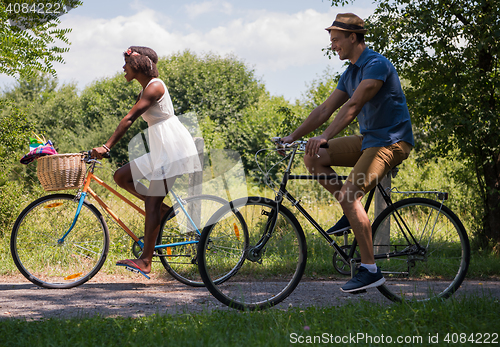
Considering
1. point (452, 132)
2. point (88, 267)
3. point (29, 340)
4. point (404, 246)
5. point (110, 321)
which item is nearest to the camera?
point (29, 340)

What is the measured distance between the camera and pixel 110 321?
118 inches

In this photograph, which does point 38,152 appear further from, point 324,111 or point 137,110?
point 324,111

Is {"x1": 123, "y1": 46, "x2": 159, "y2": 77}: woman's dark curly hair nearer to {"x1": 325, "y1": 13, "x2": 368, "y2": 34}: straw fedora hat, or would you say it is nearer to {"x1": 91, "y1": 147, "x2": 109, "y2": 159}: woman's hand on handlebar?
{"x1": 91, "y1": 147, "x2": 109, "y2": 159}: woman's hand on handlebar

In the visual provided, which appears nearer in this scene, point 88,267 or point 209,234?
point 209,234

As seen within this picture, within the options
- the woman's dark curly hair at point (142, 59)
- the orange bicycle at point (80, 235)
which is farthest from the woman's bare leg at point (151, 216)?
the woman's dark curly hair at point (142, 59)

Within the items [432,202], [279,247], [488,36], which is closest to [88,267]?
[279,247]

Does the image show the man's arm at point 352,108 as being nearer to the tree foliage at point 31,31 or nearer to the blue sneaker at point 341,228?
the blue sneaker at point 341,228

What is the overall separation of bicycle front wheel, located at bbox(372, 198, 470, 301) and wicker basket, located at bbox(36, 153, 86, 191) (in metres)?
2.74

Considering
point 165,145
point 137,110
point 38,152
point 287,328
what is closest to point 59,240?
point 38,152

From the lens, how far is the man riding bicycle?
3.21 metres

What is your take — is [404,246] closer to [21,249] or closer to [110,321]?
[110,321]

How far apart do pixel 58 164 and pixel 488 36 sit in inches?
200

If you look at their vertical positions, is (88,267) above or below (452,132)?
below

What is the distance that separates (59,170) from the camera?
3.98m
